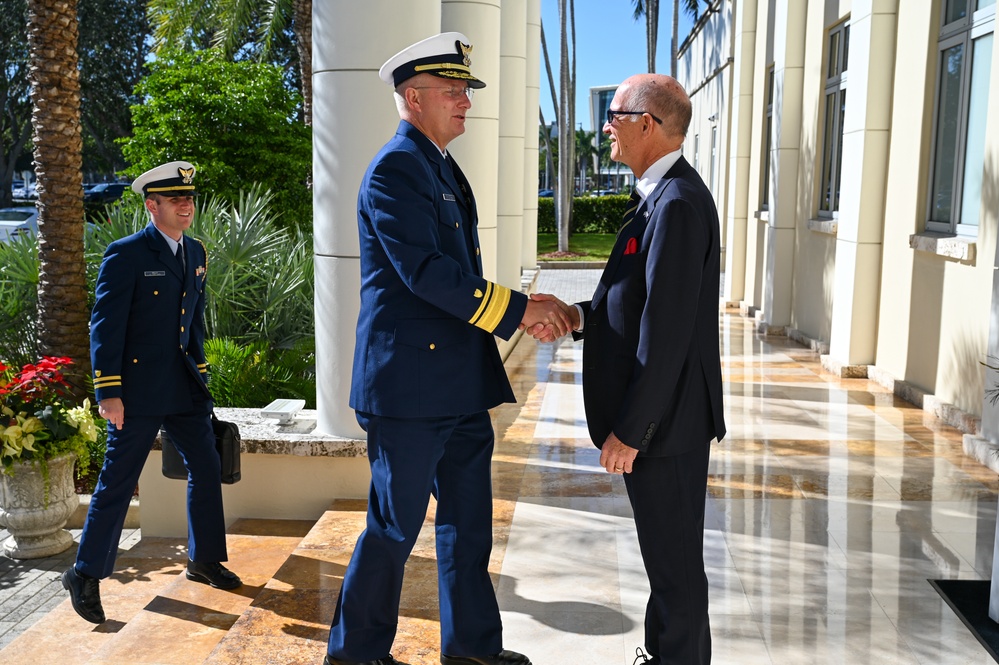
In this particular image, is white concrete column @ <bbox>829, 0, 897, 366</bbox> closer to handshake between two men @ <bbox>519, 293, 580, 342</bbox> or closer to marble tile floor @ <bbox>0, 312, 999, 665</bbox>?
marble tile floor @ <bbox>0, 312, 999, 665</bbox>

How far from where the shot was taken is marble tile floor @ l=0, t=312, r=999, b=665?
367 cm

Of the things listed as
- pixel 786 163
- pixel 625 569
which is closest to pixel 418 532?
pixel 625 569

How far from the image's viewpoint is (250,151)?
14633 mm

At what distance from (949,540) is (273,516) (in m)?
3.61

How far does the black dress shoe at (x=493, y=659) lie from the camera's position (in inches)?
131

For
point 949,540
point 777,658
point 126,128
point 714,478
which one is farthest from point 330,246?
point 126,128

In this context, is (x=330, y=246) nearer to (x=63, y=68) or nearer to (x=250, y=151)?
(x=63, y=68)

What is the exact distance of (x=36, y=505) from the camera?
239 inches

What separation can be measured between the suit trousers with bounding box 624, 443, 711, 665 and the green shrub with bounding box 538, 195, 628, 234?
3603 cm

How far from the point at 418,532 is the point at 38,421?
151 inches

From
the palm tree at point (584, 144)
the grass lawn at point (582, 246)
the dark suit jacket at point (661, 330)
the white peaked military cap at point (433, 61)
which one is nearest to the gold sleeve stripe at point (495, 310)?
the dark suit jacket at point (661, 330)

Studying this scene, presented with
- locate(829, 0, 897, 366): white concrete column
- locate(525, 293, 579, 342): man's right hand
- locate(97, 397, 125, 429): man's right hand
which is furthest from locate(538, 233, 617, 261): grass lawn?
locate(525, 293, 579, 342): man's right hand

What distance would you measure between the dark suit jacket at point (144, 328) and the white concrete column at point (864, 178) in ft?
22.7

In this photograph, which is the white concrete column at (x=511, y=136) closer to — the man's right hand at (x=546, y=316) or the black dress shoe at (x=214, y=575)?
the black dress shoe at (x=214, y=575)
